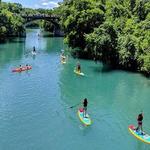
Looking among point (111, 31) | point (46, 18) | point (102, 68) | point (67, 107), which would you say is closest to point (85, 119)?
point (67, 107)

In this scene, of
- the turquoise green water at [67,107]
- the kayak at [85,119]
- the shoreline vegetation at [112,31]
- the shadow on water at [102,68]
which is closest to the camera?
the turquoise green water at [67,107]

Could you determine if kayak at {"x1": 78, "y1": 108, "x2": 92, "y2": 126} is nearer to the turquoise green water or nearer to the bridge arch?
the turquoise green water

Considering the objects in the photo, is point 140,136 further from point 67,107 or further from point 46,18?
point 46,18

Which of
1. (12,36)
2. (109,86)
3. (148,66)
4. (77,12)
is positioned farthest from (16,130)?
(12,36)

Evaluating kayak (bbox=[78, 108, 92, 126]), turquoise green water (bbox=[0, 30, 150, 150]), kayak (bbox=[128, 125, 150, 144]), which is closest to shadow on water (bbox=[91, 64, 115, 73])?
turquoise green water (bbox=[0, 30, 150, 150])

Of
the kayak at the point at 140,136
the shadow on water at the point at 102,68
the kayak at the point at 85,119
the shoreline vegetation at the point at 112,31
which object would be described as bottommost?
the kayak at the point at 140,136

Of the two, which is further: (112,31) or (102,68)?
(112,31)

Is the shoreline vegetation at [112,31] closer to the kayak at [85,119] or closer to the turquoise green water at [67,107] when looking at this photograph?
the turquoise green water at [67,107]

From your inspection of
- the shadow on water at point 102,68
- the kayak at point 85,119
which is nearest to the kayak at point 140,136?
the kayak at point 85,119
